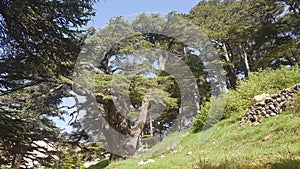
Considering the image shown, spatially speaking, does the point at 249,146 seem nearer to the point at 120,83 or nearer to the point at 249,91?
the point at 249,91

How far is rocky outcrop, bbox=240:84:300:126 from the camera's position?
7804 mm

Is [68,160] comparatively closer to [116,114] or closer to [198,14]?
[116,114]

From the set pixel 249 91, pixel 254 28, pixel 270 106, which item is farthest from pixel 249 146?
pixel 254 28

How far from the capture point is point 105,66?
41.4ft

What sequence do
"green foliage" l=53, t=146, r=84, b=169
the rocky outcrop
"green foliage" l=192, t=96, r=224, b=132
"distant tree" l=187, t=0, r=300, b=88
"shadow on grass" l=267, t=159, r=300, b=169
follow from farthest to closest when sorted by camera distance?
"distant tree" l=187, t=0, r=300, b=88, "green foliage" l=53, t=146, r=84, b=169, "green foliage" l=192, t=96, r=224, b=132, the rocky outcrop, "shadow on grass" l=267, t=159, r=300, b=169

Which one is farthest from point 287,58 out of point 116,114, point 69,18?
point 69,18

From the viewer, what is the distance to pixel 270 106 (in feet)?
26.3

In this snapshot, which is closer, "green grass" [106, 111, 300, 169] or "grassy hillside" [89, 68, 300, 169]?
"grassy hillside" [89, 68, 300, 169]

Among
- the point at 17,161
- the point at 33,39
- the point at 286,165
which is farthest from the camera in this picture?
the point at 17,161

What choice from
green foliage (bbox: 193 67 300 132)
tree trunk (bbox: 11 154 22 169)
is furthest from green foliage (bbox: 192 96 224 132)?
tree trunk (bbox: 11 154 22 169)

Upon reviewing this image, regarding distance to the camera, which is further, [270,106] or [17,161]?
[17,161]

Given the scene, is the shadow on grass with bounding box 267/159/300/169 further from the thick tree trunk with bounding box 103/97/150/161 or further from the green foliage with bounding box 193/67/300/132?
the thick tree trunk with bounding box 103/97/150/161

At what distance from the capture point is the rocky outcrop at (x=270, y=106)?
25.6 feet

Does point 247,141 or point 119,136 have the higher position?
point 119,136
